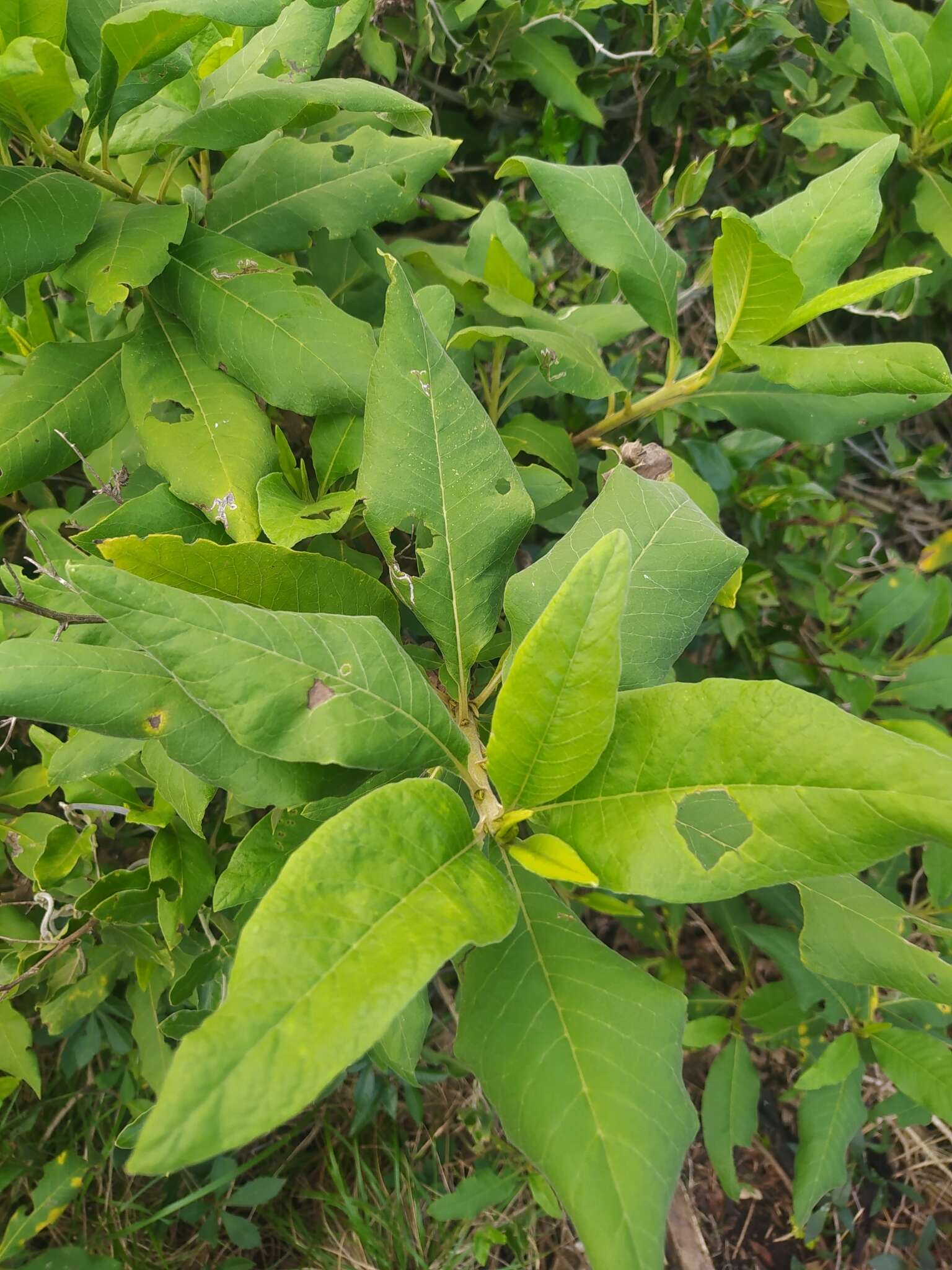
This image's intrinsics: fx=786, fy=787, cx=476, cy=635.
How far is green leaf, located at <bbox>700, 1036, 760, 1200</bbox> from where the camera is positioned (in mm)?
2027

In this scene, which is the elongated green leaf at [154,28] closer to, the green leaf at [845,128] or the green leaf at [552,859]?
the green leaf at [552,859]

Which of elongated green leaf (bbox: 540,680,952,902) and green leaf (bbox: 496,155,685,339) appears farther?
green leaf (bbox: 496,155,685,339)

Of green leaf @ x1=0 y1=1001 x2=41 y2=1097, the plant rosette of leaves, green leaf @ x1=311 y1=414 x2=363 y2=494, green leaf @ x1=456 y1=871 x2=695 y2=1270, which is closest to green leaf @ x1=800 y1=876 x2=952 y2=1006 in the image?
the plant rosette of leaves

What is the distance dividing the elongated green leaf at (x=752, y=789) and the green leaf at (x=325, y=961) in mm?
148

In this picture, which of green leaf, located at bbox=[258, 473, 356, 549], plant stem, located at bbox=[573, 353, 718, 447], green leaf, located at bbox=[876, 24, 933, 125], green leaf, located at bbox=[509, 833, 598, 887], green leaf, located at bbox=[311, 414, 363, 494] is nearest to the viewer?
green leaf, located at bbox=[509, 833, 598, 887]

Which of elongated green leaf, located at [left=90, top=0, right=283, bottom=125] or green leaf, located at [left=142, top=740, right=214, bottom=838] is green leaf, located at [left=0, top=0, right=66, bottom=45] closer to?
elongated green leaf, located at [left=90, top=0, right=283, bottom=125]

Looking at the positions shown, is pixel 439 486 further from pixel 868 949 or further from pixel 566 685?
pixel 868 949

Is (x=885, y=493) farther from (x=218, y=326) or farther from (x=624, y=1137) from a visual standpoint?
(x=624, y=1137)

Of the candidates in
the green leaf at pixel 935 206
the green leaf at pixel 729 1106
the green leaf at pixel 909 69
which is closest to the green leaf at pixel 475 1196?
the green leaf at pixel 729 1106

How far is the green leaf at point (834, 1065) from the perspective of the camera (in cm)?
187

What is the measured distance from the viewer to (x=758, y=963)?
2936 millimetres

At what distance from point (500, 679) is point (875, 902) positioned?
60cm

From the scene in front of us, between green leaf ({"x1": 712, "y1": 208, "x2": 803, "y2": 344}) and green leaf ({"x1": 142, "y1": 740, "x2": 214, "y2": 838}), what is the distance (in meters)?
1.10

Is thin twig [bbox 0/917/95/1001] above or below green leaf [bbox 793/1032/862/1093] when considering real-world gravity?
above
